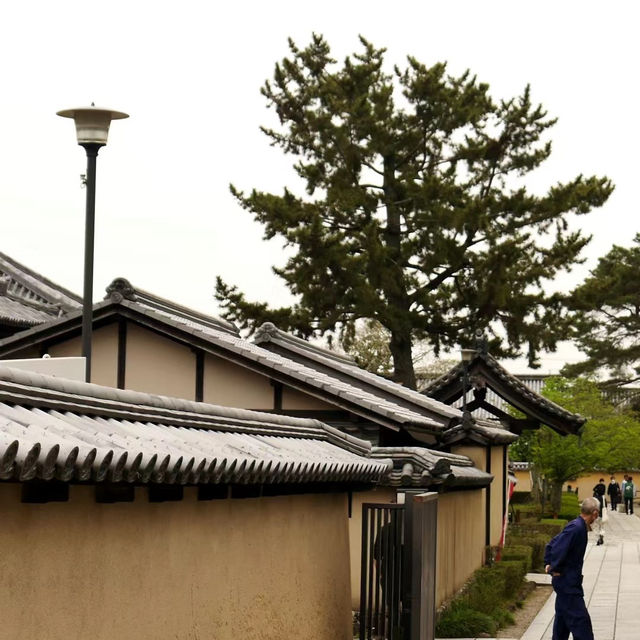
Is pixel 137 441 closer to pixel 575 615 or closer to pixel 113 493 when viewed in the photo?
pixel 113 493

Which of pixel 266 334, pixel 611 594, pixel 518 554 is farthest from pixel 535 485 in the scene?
pixel 266 334

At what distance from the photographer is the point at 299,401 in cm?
1784

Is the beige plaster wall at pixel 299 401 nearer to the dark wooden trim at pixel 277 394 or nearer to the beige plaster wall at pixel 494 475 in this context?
the dark wooden trim at pixel 277 394

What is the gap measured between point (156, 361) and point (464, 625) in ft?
19.3

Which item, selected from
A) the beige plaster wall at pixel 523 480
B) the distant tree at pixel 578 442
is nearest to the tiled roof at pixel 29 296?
the distant tree at pixel 578 442

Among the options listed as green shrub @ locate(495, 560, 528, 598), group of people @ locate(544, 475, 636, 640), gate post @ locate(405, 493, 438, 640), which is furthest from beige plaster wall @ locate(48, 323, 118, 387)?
gate post @ locate(405, 493, 438, 640)

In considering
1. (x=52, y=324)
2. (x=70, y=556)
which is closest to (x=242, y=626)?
(x=70, y=556)

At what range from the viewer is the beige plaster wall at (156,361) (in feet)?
58.4

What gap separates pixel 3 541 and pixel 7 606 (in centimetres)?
29

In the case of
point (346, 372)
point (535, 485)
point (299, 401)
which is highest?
point (346, 372)

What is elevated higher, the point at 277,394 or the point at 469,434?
the point at 277,394

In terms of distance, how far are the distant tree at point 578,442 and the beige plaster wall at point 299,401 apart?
2711 centimetres

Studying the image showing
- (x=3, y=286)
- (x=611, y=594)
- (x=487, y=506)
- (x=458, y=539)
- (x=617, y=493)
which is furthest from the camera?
(x=617, y=493)

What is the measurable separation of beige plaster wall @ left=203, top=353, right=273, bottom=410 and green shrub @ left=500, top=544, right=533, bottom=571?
6989 millimetres
